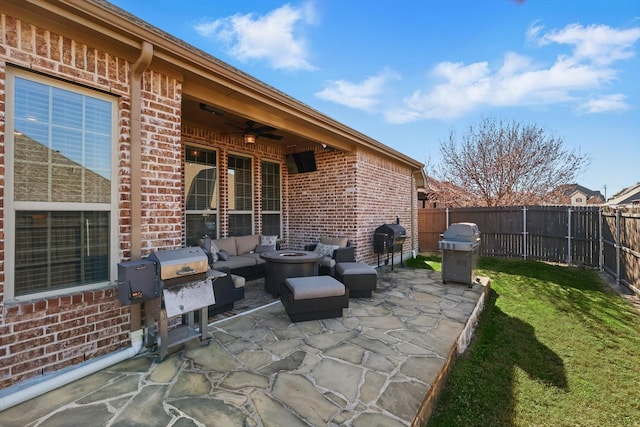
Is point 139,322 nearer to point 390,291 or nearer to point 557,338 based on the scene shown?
point 390,291

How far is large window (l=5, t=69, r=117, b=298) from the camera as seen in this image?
90.5 inches

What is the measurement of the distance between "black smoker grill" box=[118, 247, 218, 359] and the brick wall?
0.39 m

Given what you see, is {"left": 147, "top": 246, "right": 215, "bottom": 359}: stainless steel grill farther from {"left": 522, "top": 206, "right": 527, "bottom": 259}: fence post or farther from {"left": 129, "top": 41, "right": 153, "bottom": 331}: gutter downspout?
{"left": 522, "top": 206, "right": 527, "bottom": 259}: fence post

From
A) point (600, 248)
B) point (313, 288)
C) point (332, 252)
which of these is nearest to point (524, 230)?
point (600, 248)

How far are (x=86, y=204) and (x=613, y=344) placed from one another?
21.0ft

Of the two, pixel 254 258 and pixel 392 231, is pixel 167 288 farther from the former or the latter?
pixel 392 231

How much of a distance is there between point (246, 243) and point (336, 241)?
83.3 inches

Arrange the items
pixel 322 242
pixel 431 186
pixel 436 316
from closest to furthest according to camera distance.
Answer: pixel 436 316 < pixel 322 242 < pixel 431 186

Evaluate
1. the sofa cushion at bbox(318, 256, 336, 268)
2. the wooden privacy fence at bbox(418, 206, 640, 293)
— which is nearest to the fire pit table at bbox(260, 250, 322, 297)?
the sofa cushion at bbox(318, 256, 336, 268)

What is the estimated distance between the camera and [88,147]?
2686mm

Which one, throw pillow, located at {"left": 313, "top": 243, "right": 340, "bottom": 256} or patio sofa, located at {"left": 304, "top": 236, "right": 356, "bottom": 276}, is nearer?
patio sofa, located at {"left": 304, "top": 236, "right": 356, "bottom": 276}

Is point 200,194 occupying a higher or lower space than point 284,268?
higher

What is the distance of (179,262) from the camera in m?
2.75

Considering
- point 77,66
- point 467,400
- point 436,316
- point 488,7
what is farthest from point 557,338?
point 77,66
